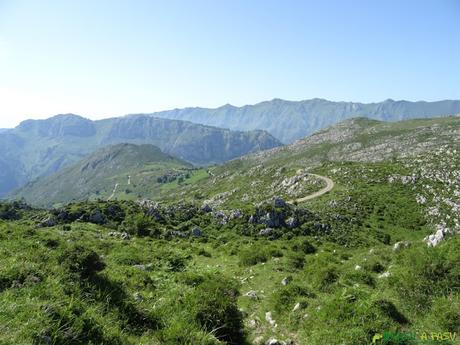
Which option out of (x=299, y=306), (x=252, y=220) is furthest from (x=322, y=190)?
(x=299, y=306)

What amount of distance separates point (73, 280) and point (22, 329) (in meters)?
3.98

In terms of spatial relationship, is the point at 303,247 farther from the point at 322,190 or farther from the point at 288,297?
the point at 322,190

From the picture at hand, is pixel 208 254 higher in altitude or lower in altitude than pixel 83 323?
lower

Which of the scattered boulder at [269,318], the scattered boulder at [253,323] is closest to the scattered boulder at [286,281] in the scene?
the scattered boulder at [269,318]

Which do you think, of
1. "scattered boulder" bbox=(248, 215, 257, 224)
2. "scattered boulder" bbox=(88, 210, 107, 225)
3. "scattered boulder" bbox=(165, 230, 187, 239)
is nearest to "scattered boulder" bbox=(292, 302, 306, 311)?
"scattered boulder" bbox=(165, 230, 187, 239)

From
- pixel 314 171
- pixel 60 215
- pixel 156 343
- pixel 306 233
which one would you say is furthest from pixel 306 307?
pixel 314 171

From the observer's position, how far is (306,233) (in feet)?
→ 149

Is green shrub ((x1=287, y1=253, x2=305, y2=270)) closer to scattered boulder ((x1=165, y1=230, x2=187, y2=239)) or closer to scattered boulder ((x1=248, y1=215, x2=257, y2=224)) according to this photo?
scattered boulder ((x1=165, y1=230, x2=187, y2=239))

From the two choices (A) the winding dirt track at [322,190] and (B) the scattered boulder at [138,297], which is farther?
(A) the winding dirt track at [322,190]

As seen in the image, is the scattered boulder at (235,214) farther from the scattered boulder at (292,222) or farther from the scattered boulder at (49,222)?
the scattered boulder at (49,222)

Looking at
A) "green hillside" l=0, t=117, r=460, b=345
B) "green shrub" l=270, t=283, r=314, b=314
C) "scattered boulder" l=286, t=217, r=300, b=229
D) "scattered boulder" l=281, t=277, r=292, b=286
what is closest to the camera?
"green hillside" l=0, t=117, r=460, b=345

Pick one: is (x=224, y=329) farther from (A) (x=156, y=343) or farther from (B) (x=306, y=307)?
(B) (x=306, y=307)

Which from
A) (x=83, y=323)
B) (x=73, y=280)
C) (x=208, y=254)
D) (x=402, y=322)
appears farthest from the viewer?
(x=208, y=254)

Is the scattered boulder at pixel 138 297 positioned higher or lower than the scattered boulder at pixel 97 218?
higher
